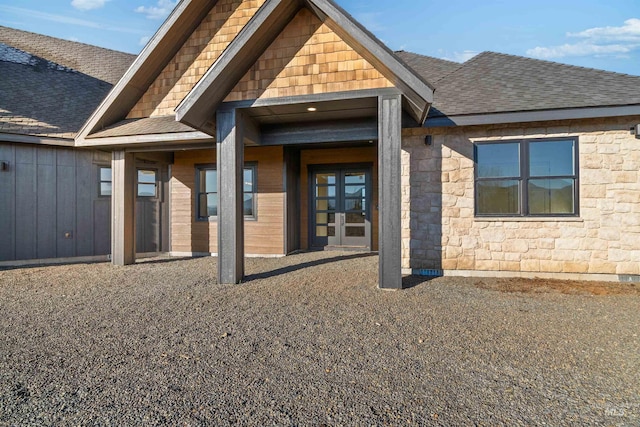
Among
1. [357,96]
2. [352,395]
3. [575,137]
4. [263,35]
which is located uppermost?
[263,35]

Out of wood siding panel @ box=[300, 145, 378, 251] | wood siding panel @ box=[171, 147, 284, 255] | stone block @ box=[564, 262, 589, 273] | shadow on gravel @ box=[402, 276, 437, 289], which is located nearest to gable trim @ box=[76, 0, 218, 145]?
wood siding panel @ box=[171, 147, 284, 255]

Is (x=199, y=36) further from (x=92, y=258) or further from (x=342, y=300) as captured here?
(x=342, y=300)

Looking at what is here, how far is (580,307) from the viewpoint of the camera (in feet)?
14.4

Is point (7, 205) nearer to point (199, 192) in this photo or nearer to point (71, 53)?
point (199, 192)

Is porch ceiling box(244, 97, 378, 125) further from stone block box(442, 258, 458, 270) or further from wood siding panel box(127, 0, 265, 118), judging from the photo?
stone block box(442, 258, 458, 270)

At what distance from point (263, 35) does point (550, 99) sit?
16.9 ft

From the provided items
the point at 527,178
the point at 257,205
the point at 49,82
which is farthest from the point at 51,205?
the point at 527,178

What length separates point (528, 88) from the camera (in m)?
6.41

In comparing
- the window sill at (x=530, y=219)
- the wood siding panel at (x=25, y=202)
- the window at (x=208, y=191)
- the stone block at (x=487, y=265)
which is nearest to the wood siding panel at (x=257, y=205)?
the window at (x=208, y=191)

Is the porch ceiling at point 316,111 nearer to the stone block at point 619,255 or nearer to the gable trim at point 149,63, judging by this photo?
the gable trim at point 149,63

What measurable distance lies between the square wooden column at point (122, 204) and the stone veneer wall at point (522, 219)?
618 cm

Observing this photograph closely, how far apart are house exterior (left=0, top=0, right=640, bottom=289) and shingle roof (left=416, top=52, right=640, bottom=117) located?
0.12 feet

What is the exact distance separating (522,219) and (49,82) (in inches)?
524

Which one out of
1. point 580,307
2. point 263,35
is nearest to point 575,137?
point 580,307
